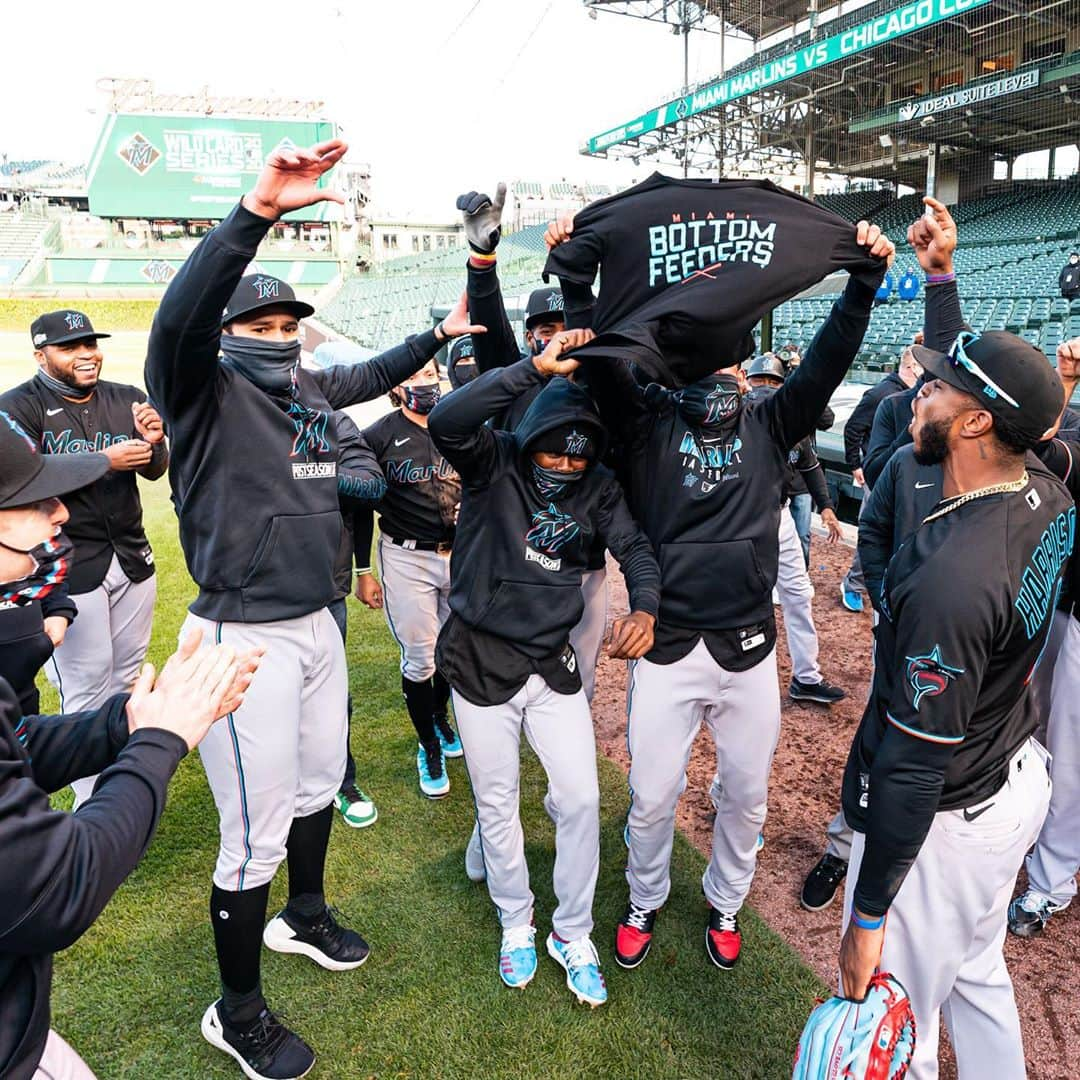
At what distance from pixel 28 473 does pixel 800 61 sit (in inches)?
938

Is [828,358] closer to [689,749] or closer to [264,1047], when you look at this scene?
[689,749]

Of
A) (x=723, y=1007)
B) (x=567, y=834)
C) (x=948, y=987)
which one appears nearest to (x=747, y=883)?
(x=723, y=1007)

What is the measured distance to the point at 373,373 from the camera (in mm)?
3139

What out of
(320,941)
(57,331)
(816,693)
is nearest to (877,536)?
(816,693)

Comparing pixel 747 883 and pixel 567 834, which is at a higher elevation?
pixel 567 834

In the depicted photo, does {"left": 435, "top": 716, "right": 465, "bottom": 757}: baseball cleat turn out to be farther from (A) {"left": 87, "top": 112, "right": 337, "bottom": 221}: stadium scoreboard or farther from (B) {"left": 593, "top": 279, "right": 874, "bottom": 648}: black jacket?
(A) {"left": 87, "top": 112, "right": 337, "bottom": 221}: stadium scoreboard

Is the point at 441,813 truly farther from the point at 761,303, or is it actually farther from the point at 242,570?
the point at 761,303

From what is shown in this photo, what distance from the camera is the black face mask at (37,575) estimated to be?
1.61 meters

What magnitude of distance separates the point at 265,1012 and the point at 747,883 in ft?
5.39

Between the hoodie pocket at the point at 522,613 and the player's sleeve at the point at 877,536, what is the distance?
1231 millimetres

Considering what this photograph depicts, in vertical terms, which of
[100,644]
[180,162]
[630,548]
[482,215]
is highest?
[180,162]

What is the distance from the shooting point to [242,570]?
2311 mm

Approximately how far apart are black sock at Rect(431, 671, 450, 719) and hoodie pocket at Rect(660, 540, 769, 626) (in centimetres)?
182

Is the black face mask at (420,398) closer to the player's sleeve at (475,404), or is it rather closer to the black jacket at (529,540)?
the black jacket at (529,540)
